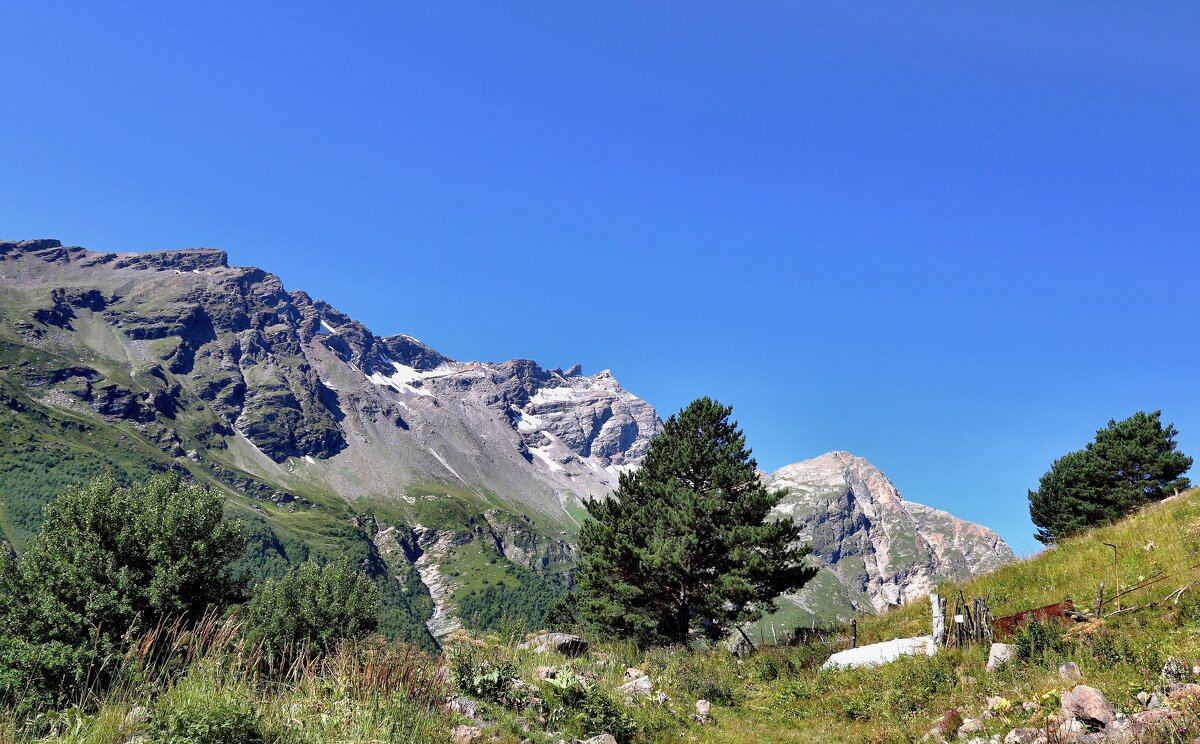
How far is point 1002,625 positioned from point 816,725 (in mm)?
6524

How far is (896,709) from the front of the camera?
1443 cm

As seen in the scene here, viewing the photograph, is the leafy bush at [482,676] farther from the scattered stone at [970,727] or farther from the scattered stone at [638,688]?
the scattered stone at [970,727]

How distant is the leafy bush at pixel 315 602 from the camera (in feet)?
170

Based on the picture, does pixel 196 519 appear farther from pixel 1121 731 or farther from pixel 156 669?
pixel 1121 731

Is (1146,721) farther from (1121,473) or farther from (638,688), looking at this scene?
(1121,473)

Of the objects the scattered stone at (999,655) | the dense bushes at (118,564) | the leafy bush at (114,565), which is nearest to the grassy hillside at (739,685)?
the scattered stone at (999,655)

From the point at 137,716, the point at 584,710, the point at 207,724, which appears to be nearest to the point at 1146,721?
the point at 584,710

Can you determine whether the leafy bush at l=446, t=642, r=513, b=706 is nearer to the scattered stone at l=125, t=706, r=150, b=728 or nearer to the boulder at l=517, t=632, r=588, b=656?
the scattered stone at l=125, t=706, r=150, b=728

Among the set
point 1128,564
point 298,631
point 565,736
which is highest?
point 1128,564

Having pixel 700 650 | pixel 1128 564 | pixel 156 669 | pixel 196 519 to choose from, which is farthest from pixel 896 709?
pixel 196 519

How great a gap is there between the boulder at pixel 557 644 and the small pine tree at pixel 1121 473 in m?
41.9

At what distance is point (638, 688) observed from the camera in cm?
1691

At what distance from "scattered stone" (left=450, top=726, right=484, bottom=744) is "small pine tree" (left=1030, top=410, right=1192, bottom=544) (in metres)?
51.0

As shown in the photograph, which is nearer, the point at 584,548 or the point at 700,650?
the point at 700,650
